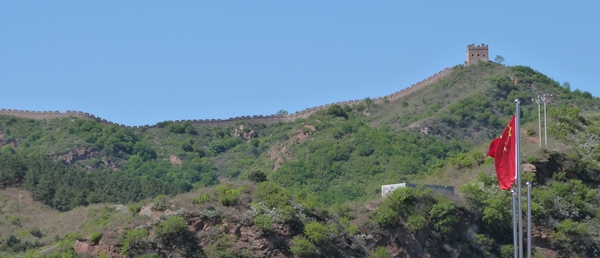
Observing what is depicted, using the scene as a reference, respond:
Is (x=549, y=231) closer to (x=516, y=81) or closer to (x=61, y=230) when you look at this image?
(x=61, y=230)

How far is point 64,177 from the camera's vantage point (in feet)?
232

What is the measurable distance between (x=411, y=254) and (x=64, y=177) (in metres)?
28.7

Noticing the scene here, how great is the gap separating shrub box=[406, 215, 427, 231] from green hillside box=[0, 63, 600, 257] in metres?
0.05

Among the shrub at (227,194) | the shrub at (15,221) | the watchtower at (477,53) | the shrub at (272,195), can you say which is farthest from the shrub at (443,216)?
the watchtower at (477,53)

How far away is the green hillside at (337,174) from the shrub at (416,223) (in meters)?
0.05

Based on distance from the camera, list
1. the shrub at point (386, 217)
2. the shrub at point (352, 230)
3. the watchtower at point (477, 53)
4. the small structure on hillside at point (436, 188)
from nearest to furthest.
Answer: the shrub at point (352, 230), the shrub at point (386, 217), the small structure on hillside at point (436, 188), the watchtower at point (477, 53)

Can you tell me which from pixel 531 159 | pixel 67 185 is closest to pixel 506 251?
pixel 531 159

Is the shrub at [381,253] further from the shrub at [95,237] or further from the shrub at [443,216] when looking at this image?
the shrub at [95,237]

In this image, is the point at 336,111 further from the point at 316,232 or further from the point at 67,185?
the point at 316,232

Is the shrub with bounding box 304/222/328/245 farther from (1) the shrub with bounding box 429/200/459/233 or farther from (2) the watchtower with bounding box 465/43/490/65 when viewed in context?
(2) the watchtower with bounding box 465/43/490/65

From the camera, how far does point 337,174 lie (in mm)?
73438

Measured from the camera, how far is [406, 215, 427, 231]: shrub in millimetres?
47688

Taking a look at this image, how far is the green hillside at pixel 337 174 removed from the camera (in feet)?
148

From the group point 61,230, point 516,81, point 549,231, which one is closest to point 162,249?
point 549,231
